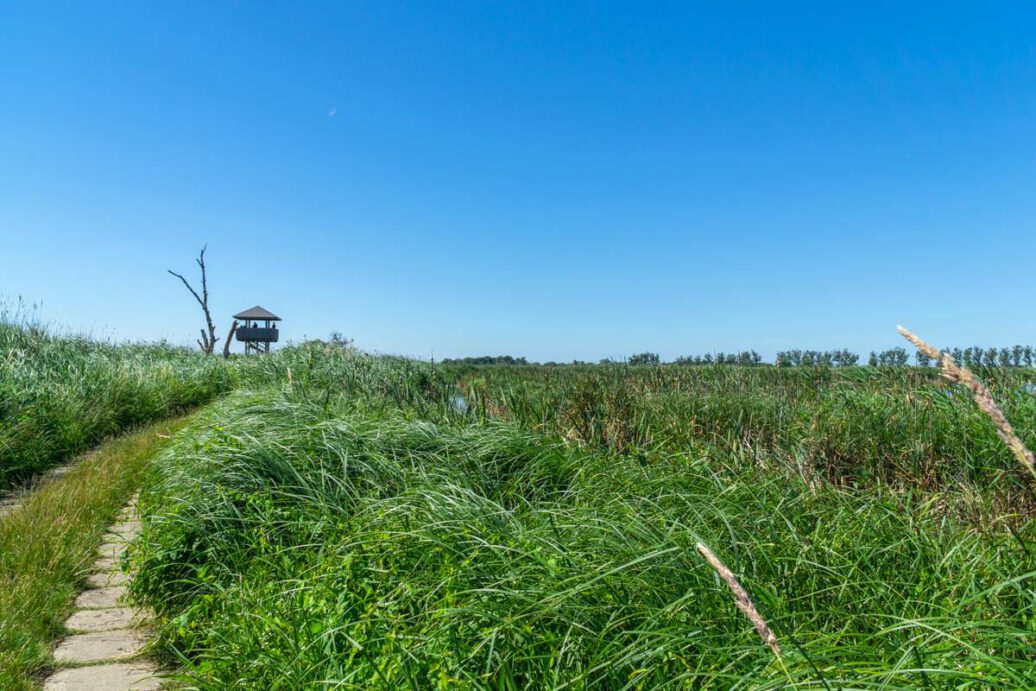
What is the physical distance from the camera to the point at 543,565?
7.95 ft

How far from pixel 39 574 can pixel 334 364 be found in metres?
11.0

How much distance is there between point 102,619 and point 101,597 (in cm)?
36

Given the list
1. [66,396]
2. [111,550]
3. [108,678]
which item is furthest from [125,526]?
Result: [66,396]

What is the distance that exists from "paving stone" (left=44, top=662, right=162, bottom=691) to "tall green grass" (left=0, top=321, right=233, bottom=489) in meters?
4.74

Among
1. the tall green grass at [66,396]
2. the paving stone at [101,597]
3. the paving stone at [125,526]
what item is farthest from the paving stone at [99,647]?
the tall green grass at [66,396]

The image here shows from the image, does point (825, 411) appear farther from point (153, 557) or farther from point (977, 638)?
point (153, 557)

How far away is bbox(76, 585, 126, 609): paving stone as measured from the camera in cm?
370

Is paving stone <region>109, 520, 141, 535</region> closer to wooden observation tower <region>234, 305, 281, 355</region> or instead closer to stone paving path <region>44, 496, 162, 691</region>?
stone paving path <region>44, 496, 162, 691</region>

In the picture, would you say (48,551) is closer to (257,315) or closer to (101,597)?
(101,597)

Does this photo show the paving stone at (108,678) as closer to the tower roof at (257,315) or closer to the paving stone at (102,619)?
the paving stone at (102,619)

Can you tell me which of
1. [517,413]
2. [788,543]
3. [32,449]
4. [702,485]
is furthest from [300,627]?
[32,449]

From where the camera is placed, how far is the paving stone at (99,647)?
10.1 feet

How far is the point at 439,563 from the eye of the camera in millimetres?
2838

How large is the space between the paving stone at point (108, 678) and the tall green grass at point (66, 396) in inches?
187
